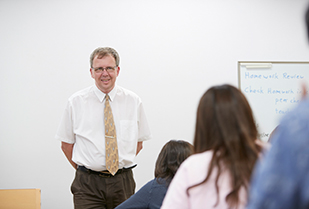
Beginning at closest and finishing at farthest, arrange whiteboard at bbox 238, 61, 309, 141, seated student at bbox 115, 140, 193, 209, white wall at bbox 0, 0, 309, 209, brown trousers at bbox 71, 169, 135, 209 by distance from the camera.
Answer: seated student at bbox 115, 140, 193, 209 → brown trousers at bbox 71, 169, 135, 209 → white wall at bbox 0, 0, 309, 209 → whiteboard at bbox 238, 61, 309, 141

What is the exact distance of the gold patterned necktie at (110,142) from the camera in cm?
258

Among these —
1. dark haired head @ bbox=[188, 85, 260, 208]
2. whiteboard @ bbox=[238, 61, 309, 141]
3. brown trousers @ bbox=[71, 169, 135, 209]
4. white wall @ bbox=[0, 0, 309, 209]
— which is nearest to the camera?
dark haired head @ bbox=[188, 85, 260, 208]

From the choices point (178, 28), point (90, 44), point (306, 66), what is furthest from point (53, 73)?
point (306, 66)

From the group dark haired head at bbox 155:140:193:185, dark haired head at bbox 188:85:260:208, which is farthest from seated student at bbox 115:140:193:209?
dark haired head at bbox 188:85:260:208

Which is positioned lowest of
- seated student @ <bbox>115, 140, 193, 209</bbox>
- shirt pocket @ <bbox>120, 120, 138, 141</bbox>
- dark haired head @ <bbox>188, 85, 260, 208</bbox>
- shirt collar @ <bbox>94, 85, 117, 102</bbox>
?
seated student @ <bbox>115, 140, 193, 209</bbox>

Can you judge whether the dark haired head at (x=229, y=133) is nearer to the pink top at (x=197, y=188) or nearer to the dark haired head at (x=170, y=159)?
the pink top at (x=197, y=188)

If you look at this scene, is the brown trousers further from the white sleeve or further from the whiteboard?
the whiteboard

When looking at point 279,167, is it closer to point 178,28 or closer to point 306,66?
point 178,28

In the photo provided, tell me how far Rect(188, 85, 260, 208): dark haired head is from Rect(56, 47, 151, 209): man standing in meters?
1.53

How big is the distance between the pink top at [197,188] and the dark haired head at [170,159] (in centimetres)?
79

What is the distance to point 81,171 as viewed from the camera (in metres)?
2.64

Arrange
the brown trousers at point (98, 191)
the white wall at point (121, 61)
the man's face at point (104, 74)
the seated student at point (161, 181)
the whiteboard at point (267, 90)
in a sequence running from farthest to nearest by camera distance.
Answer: the whiteboard at point (267, 90), the white wall at point (121, 61), the man's face at point (104, 74), the brown trousers at point (98, 191), the seated student at point (161, 181)

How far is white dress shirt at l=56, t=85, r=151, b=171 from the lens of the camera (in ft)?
8.66

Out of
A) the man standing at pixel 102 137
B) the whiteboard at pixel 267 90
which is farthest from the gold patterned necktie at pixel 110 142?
the whiteboard at pixel 267 90
